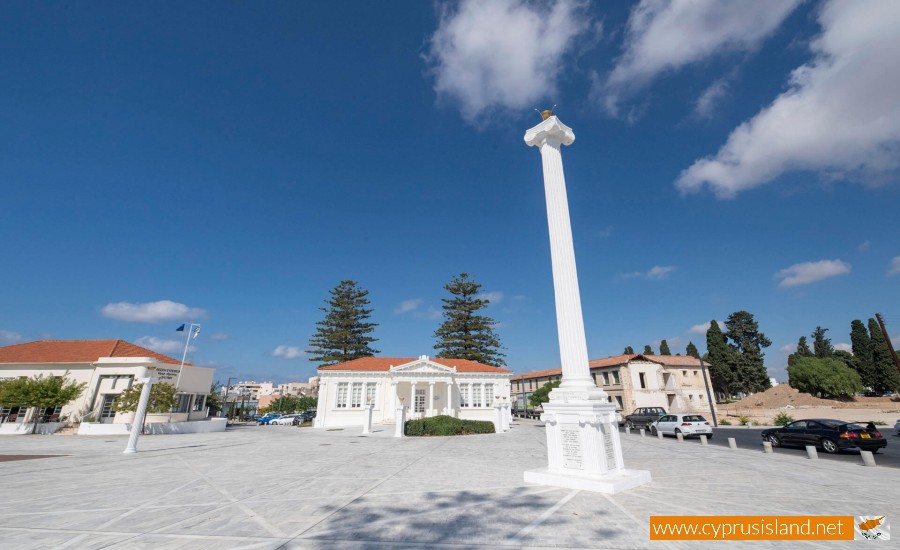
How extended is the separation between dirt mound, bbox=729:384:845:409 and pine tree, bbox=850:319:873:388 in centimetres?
1819

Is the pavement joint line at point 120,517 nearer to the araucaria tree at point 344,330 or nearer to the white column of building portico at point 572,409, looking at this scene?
the white column of building portico at point 572,409

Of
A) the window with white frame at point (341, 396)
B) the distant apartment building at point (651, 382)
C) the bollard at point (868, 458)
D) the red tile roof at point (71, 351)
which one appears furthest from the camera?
the distant apartment building at point (651, 382)

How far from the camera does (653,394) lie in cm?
4694

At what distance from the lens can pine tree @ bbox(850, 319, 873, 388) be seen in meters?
58.8

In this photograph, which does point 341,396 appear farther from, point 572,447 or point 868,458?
point 868,458

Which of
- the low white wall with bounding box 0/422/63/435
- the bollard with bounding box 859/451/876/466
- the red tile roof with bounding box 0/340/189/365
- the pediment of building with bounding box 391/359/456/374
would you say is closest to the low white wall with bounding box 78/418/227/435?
the low white wall with bounding box 0/422/63/435

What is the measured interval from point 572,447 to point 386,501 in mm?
4406

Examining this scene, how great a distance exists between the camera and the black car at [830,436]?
47.8 feet

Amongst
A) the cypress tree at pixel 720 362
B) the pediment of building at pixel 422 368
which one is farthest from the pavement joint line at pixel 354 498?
the cypress tree at pixel 720 362

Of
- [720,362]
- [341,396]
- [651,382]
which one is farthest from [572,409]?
[720,362]

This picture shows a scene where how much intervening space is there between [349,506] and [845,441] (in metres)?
19.2

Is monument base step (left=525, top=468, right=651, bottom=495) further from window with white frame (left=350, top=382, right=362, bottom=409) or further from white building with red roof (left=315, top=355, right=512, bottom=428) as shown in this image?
window with white frame (left=350, top=382, right=362, bottom=409)

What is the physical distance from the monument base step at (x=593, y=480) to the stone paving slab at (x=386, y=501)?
236mm

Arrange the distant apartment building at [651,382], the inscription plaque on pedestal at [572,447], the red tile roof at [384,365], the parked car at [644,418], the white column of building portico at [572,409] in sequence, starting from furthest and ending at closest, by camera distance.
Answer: the distant apartment building at [651,382] → the red tile roof at [384,365] → the parked car at [644,418] → the inscription plaque on pedestal at [572,447] → the white column of building portico at [572,409]
